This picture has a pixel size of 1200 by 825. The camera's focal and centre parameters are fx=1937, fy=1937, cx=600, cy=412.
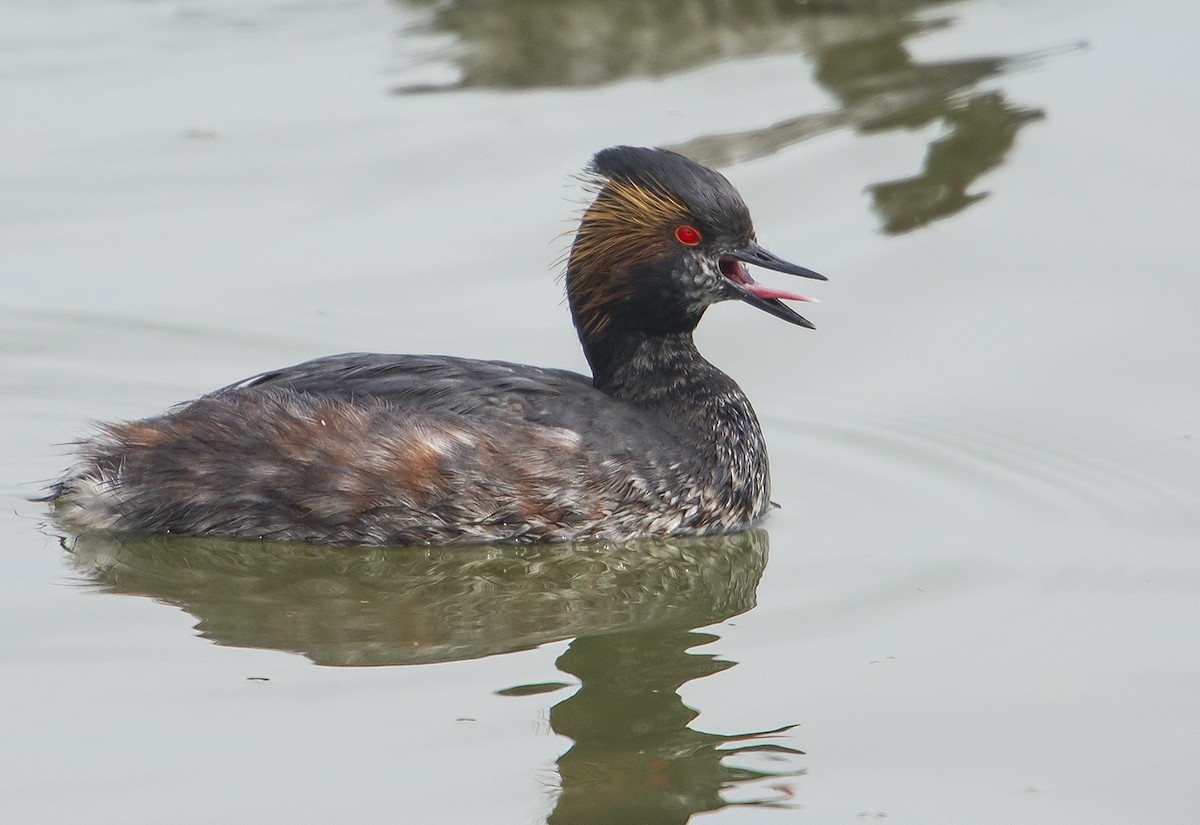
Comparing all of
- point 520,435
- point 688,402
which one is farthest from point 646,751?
point 688,402

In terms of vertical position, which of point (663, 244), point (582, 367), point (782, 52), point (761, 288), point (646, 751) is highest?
point (782, 52)

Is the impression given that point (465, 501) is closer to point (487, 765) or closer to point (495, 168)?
point (487, 765)

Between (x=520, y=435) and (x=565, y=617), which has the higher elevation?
(x=520, y=435)

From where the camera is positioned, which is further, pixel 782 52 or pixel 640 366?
pixel 782 52

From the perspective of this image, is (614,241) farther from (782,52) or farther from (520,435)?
(782,52)

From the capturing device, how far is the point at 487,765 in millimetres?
4980

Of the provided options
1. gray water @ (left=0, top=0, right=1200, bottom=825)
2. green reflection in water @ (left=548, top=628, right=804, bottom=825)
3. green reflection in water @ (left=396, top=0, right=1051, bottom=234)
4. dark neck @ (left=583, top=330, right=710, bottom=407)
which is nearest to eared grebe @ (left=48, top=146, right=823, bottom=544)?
dark neck @ (left=583, top=330, right=710, bottom=407)

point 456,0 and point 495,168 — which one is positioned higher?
point 456,0

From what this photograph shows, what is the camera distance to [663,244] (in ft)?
23.0

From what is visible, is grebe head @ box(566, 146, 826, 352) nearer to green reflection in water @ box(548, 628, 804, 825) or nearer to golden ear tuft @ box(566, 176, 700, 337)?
golden ear tuft @ box(566, 176, 700, 337)

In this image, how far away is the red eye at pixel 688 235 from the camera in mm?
7004

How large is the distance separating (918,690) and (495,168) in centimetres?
564

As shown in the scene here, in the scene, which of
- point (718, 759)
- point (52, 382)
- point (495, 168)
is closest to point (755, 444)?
point (718, 759)

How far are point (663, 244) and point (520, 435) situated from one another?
891 millimetres
